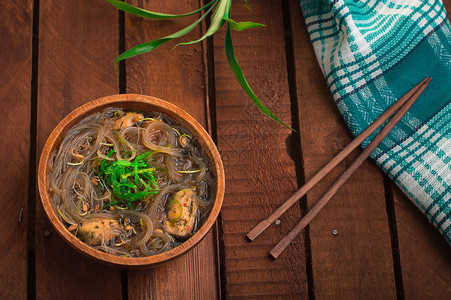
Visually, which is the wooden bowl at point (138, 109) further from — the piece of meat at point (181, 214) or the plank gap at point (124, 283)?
the plank gap at point (124, 283)

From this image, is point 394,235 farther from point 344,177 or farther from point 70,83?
point 70,83

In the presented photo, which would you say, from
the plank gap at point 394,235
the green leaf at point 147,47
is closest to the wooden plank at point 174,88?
the green leaf at point 147,47

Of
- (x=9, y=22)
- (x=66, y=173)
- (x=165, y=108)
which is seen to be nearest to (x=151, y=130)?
(x=165, y=108)

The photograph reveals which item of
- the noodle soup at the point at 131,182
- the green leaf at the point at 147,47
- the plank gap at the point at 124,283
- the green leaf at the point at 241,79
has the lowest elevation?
the plank gap at the point at 124,283

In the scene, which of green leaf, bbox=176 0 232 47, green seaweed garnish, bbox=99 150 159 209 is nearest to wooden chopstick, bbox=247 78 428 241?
green seaweed garnish, bbox=99 150 159 209

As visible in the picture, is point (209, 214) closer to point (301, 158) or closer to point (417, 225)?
point (301, 158)
